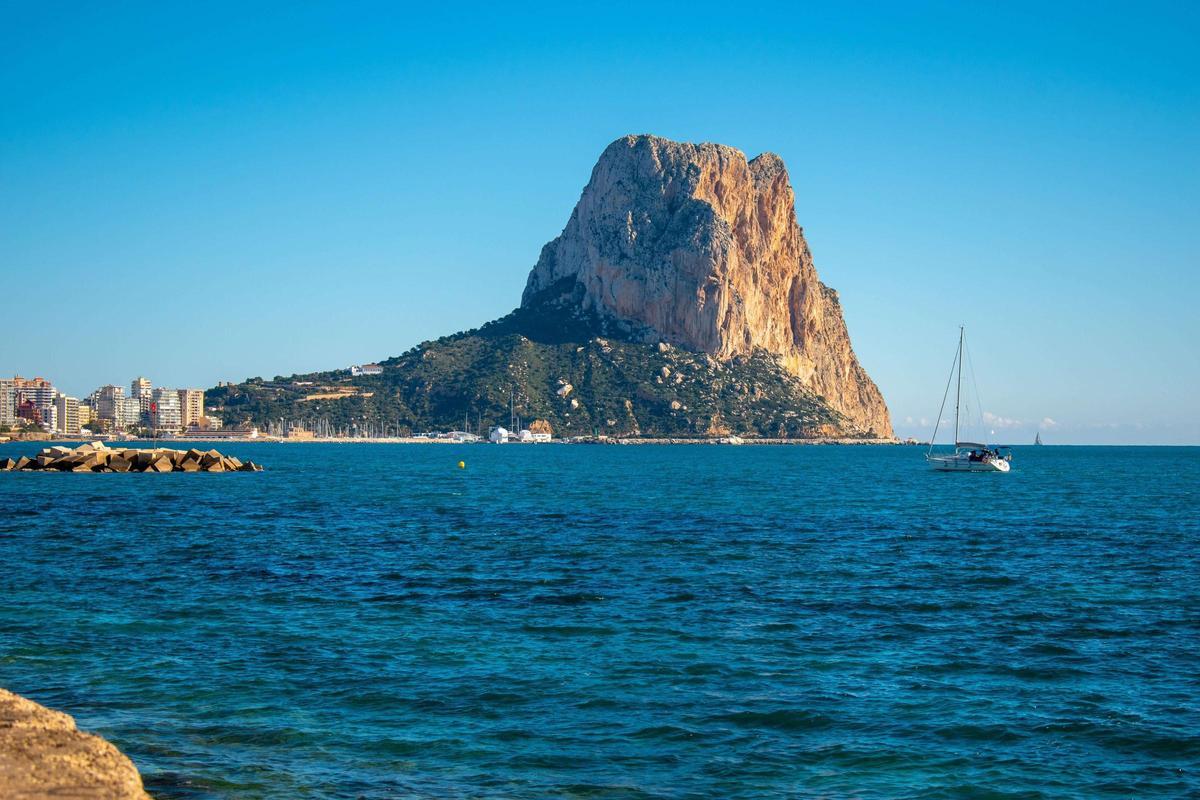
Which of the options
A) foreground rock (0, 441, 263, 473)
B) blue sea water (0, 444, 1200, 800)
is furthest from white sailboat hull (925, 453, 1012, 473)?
blue sea water (0, 444, 1200, 800)

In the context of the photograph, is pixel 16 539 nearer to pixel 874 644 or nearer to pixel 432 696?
pixel 432 696

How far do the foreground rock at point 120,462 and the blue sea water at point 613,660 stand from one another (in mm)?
→ 51878

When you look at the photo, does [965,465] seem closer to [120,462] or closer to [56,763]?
[120,462]

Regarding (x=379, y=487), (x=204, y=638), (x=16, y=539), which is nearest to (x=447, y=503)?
(x=379, y=487)

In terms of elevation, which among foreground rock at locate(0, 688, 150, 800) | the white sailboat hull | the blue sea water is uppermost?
foreground rock at locate(0, 688, 150, 800)

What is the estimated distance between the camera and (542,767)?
38.8 ft

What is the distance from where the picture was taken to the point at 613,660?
55.3 feet

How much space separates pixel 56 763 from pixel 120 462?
87513 millimetres

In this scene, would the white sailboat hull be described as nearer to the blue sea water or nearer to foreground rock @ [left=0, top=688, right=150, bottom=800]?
the blue sea water

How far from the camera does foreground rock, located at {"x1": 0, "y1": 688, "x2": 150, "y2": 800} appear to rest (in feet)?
23.3

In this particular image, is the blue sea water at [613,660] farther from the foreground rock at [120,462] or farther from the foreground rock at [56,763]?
the foreground rock at [120,462]

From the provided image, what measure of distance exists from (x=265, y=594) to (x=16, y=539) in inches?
620

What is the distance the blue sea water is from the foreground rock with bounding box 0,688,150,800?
2755mm

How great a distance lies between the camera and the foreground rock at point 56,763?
23.3 ft
